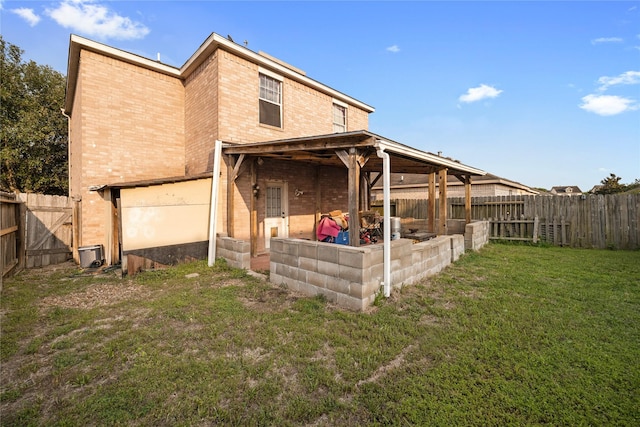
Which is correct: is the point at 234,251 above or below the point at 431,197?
below

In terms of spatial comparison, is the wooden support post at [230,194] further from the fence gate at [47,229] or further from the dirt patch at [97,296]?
the fence gate at [47,229]

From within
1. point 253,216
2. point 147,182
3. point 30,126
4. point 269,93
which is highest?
point 30,126

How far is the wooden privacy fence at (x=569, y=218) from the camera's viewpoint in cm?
1011

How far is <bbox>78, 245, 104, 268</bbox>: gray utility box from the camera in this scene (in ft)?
26.3

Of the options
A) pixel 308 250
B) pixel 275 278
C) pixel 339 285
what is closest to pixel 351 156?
pixel 308 250

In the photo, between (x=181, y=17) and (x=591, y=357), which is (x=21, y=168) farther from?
(x=591, y=357)

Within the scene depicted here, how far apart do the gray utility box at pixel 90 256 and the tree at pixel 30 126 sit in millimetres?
12647

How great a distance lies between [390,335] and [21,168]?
22.6 metres

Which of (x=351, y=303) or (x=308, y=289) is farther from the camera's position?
(x=308, y=289)

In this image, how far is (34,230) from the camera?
8992 millimetres

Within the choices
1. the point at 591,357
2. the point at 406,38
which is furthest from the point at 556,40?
the point at 591,357

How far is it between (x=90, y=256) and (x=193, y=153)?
4.20m

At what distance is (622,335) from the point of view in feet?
12.1

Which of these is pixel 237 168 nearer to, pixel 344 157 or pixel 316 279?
pixel 344 157
